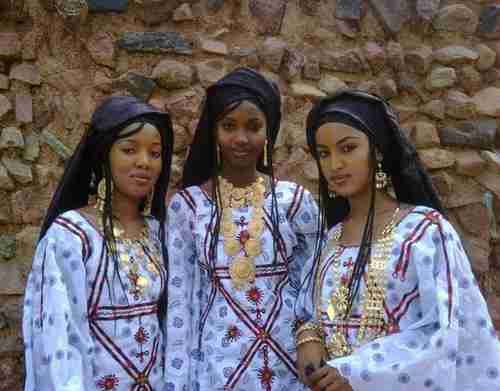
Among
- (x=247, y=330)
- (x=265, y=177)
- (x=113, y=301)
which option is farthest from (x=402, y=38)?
(x=113, y=301)

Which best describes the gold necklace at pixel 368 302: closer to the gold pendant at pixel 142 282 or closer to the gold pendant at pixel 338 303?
the gold pendant at pixel 338 303

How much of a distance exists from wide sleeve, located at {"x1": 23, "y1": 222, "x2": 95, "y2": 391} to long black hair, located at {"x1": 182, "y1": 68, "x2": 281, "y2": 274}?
23.6 inches

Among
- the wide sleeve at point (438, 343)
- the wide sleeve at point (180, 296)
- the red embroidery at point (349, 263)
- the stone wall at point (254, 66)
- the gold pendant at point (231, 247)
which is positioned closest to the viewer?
the wide sleeve at point (438, 343)

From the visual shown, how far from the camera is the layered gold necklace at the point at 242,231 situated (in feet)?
9.59

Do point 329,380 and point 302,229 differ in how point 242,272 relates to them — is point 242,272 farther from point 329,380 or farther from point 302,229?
point 329,380

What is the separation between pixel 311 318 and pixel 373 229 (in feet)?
1.43

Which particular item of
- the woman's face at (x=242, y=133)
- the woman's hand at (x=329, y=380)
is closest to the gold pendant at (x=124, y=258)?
the woman's face at (x=242, y=133)

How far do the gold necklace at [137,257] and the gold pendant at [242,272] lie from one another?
1.02 feet

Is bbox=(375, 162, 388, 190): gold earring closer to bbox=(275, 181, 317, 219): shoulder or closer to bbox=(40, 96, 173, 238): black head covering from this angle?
bbox=(275, 181, 317, 219): shoulder

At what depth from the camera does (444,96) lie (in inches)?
177

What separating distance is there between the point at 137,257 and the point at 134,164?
1.23 ft

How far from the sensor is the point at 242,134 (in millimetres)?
2990

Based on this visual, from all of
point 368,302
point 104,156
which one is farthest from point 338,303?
point 104,156

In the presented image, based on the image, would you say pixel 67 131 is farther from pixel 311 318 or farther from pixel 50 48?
pixel 311 318
